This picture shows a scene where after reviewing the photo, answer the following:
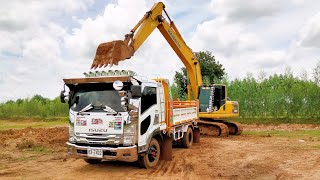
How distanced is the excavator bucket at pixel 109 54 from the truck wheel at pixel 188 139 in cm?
448

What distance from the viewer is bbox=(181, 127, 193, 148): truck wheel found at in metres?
15.0

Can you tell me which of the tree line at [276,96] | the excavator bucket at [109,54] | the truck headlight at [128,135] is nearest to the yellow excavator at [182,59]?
the excavator bucket at [109,54]

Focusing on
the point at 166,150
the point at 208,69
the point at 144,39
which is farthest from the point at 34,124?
the point at 166,150

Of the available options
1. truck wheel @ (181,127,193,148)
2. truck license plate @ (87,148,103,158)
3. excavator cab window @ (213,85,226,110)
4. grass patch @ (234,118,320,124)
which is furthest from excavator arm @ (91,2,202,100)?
grass patch @ (234,118,320,124)

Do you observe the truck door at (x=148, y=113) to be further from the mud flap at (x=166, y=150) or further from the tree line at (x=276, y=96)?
the tree line at (x=276, y=96)

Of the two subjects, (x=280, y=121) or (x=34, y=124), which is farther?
(x=34, y=124)

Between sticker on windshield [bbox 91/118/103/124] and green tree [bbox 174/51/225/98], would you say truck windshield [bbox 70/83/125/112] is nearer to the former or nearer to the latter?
sticker on windshield [bbox 91/118/103/124]

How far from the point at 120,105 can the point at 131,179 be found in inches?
79.6

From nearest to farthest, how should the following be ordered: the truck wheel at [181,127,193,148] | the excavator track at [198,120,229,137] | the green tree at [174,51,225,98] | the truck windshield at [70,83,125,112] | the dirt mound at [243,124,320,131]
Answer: the truck windshield at [70,83,125,112], the truck wheel at [181,127,193,148], the excavator track at [198,120,229,137], the dirt mound at [243,124,320,131], the green tree at [174,51,225,98]

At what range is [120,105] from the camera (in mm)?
9906

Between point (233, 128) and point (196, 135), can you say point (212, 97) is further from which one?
point (196, 135)

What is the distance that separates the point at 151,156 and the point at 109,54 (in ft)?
12.6

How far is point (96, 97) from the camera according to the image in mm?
10219

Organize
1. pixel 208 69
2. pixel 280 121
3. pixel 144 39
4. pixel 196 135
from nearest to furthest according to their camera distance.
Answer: pixel 144 39 → pixel 196 135 → pixel 280 121 → pixel 208 69
